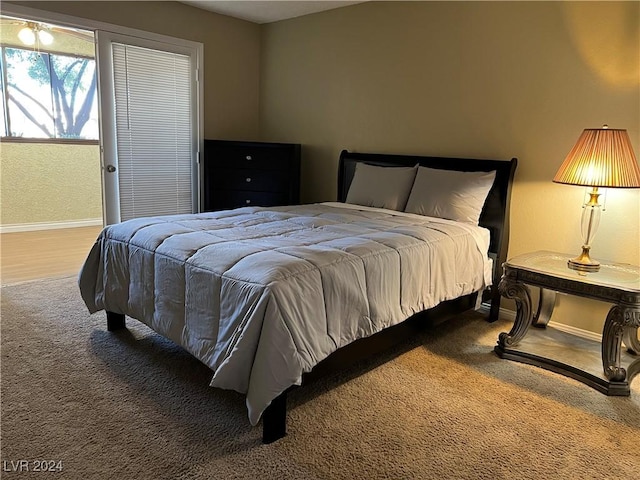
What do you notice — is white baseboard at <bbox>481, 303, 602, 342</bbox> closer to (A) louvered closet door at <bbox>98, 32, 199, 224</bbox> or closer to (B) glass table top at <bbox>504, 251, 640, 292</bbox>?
(B) glass table top at <bbox>504, 251, 640, 292</bbox>

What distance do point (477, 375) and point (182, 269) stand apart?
1.62 metres

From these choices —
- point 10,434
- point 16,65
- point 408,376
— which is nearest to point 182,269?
point 10,434

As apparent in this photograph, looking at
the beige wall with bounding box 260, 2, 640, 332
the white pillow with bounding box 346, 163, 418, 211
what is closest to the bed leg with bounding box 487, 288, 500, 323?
the beige wall with bounding box 260, 2, 640, 332

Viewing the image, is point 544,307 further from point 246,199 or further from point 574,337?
point 246,199

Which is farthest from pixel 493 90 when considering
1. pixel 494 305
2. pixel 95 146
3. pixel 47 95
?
pixel 47 95

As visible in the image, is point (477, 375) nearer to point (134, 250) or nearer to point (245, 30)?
point (134, 250)

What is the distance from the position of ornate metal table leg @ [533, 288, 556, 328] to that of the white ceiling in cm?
276

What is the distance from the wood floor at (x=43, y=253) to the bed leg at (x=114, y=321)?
1505 mm

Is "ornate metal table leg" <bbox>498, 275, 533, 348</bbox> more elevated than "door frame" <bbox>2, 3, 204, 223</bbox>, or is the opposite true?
"door frame" <bbox>2, 3, 204, 223</bbox>

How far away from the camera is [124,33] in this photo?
12.7ft

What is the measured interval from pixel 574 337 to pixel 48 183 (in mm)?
6092

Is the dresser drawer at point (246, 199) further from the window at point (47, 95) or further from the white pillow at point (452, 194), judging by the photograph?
the window at point (47, 95)

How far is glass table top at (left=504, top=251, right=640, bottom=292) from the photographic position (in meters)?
2.38

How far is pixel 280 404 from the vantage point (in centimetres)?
188
